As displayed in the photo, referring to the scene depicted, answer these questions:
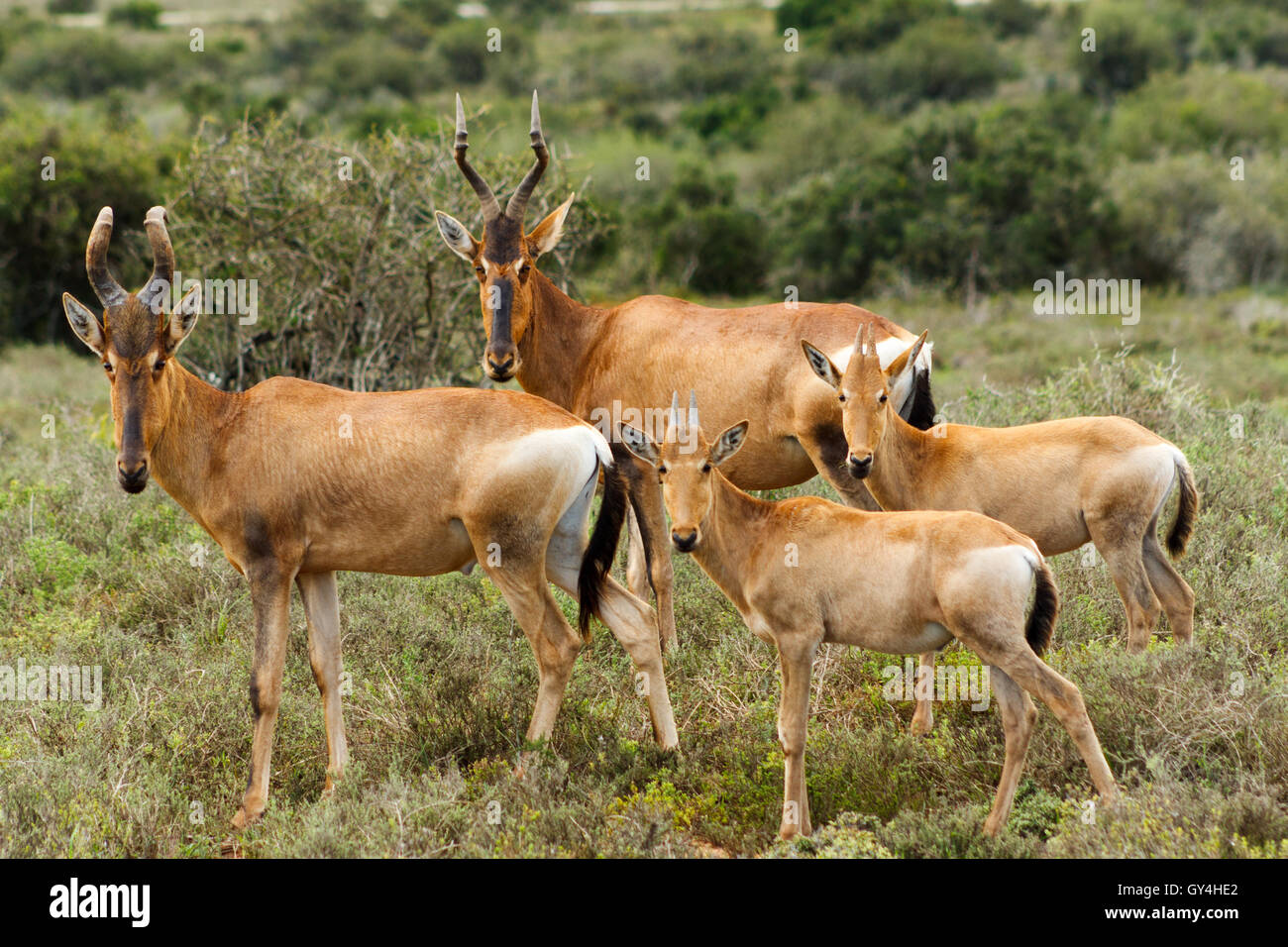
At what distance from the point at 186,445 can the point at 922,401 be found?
445cm

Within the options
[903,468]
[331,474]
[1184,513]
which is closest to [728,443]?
[903,468]

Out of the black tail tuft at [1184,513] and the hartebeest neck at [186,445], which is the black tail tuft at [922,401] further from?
the hartebeest neck at [186,445]

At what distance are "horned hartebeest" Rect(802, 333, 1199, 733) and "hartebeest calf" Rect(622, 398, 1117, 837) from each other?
801 millimetres

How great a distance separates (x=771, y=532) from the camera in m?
6.46

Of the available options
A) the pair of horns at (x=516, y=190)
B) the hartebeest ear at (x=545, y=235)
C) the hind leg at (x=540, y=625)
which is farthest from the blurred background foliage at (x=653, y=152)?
the hind leg at (x=540, y=625)

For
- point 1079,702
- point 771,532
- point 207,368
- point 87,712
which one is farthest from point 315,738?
point 207,368

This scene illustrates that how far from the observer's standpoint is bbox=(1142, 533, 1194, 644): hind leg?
741 centimetres

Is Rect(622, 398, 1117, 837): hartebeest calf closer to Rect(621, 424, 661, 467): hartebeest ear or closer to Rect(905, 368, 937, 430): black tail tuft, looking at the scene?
Rect(621, 424, 661, 467): hartebeest ear

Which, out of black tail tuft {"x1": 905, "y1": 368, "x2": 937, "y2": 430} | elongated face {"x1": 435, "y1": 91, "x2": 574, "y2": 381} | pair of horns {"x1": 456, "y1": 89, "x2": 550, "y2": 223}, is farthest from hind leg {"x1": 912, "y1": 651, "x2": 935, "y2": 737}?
pair of horns {"x1": 456, "y1": 89, "x2": 550, "y2": 223}

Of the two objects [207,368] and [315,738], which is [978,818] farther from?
[207,368]

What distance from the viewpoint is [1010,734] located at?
6.03 metres

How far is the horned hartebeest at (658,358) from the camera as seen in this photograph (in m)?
8.00

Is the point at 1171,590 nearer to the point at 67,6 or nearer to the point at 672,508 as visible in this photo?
the point at 672,508
